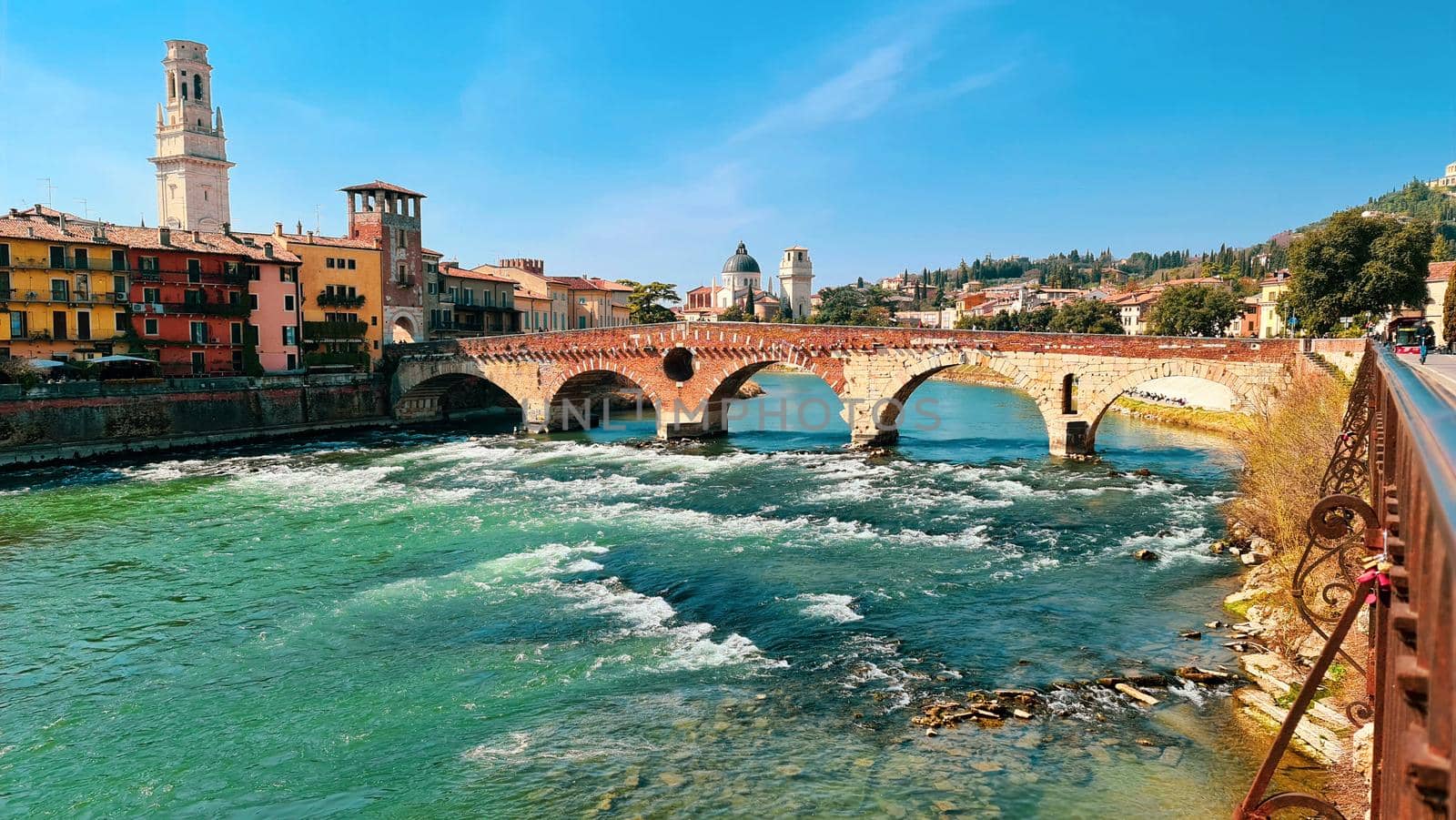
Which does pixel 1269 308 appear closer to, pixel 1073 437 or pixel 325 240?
pixel 1073 437

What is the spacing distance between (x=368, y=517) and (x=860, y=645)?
16.9 m

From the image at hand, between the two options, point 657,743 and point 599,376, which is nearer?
point 657,743

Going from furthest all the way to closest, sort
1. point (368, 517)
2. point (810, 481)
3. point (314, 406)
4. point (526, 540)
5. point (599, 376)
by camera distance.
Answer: point (599, 376), point (314, 406), point (810, 481), point (368, 517), point (526, 540)

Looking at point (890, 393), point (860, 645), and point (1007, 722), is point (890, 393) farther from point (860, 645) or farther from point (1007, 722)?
point (1007, 722)

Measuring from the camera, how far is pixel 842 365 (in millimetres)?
39094

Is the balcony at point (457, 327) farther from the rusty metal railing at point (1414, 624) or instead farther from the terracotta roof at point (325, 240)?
the rusty metal railing at point (1414, 624)

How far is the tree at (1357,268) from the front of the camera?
3775cm

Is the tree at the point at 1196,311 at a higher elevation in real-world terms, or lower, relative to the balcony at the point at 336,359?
higher

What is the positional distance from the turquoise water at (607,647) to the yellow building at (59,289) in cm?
1580

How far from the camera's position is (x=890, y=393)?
38.1 m

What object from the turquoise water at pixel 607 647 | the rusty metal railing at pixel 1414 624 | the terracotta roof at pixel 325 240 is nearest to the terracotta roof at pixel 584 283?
the terracotta roof at pixel 325 240

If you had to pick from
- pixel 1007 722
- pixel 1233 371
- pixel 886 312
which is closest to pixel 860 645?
pixel 1007 722

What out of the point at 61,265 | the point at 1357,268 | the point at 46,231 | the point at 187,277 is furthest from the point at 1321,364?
the point at 46,231

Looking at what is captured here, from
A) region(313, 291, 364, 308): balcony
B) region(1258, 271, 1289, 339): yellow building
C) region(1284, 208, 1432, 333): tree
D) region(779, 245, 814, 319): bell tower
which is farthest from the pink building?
region(779, 245, 814, 319): bell tower
